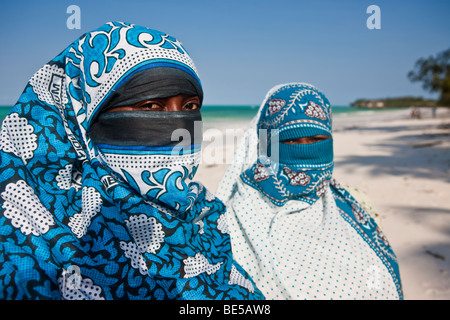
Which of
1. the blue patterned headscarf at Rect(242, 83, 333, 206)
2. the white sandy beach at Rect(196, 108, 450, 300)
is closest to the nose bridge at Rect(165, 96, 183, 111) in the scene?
the blue patterned headscarf at Rect(242, 83, 333, 206)

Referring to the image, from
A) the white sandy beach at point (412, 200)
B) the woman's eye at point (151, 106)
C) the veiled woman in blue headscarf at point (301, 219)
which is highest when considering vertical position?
A: the woman's eye at point (151, 106)

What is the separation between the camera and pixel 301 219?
7.04ft

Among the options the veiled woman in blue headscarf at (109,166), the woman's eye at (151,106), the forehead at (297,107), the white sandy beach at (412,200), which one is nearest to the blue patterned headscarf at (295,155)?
the forehead at (297,107)

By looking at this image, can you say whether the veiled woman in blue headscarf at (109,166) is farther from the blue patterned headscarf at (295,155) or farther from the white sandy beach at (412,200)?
the white sandy beach at (412,200)

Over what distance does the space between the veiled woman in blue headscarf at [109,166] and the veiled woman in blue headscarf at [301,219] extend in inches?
28.3

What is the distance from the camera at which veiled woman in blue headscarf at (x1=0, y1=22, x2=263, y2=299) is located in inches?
45.5

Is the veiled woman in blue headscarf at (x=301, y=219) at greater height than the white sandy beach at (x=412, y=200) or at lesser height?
greater

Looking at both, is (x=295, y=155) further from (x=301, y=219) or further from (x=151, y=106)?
(x=151, y=106)

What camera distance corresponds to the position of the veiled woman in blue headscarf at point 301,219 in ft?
6.25

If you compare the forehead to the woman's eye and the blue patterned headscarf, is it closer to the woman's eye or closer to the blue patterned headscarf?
the blue patterned headscarf

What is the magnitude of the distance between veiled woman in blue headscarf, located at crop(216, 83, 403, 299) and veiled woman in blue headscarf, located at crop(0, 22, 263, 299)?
2.35 feet

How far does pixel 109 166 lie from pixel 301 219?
140 centimetres
